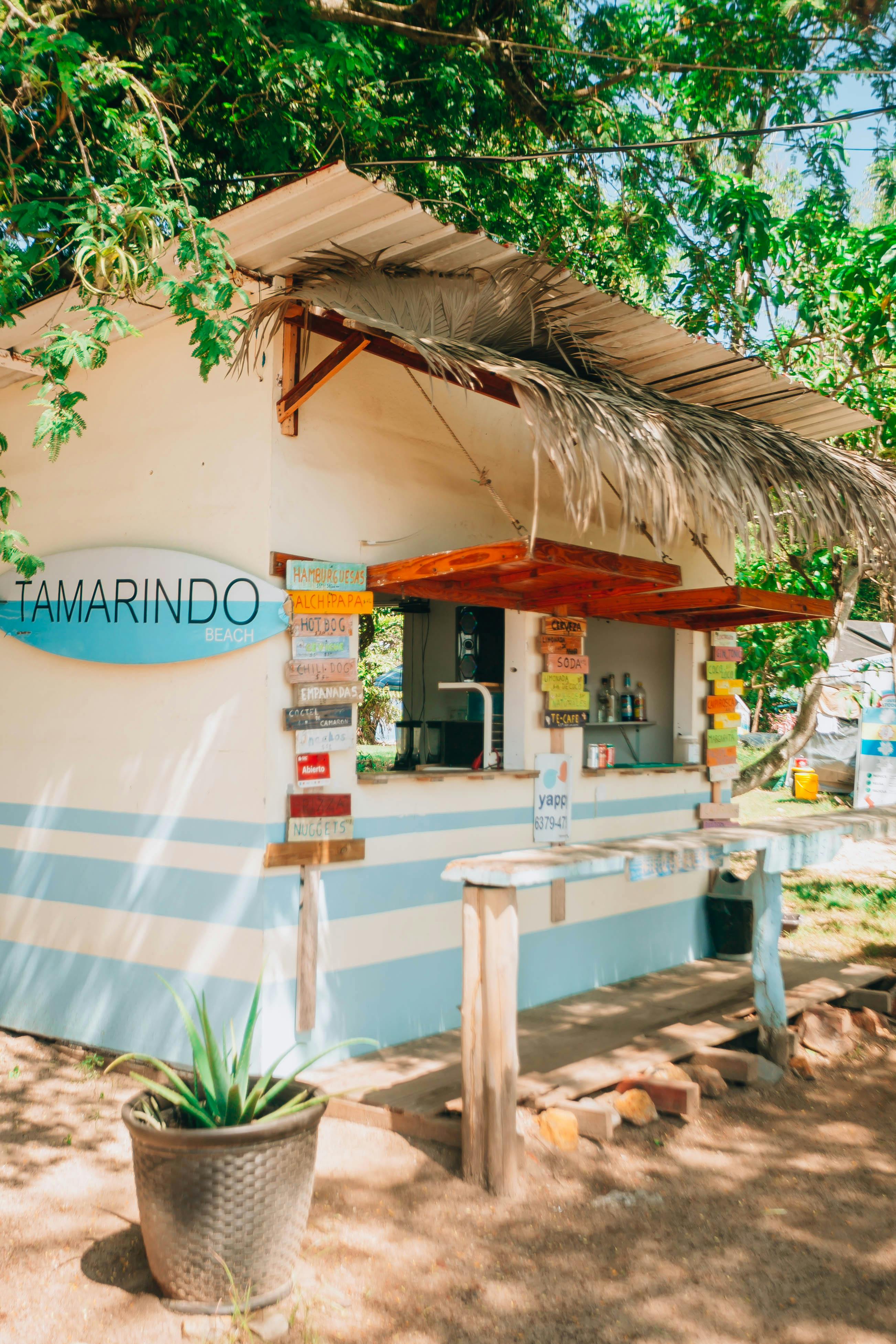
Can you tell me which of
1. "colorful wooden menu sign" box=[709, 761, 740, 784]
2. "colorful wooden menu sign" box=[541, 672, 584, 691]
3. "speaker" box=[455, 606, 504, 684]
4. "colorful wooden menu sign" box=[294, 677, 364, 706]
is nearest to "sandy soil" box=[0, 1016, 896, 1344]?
"colorful wooden menu sign" box=[294, 677, 364, 706]

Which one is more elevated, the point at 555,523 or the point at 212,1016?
the point at 555,523

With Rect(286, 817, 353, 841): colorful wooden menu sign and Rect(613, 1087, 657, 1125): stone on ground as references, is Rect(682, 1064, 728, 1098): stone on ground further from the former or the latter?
Rect(286, 817, 353, 841): colorful wooden menu sign

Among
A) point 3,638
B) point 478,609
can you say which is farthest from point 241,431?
point 478,609

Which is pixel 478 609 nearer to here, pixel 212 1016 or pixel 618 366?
pixel 618 366

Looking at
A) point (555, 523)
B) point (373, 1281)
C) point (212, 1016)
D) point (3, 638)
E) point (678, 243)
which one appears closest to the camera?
point (373, 1281)

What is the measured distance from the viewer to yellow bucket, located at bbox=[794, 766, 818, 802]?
45.1ft

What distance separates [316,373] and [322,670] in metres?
1.24

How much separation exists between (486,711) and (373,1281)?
304 centimetres

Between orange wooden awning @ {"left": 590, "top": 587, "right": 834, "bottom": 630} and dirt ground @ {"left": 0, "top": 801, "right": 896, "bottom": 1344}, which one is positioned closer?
dirt ground @ {"left": 0, "top": 801, "right": 896, "bottom": 1344}

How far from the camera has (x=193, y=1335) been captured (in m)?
2.42

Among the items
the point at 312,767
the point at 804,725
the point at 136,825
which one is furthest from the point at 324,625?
the point at 804,725

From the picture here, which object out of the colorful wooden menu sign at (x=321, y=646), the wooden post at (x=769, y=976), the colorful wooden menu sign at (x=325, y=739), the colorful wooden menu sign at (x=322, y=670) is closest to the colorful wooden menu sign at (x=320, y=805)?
the colorful wooden menu sign at (x=325, y=739)

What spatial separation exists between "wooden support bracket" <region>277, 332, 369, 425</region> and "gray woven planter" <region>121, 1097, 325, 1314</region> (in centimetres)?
278

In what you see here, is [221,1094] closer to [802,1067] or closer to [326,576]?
[326,576]
